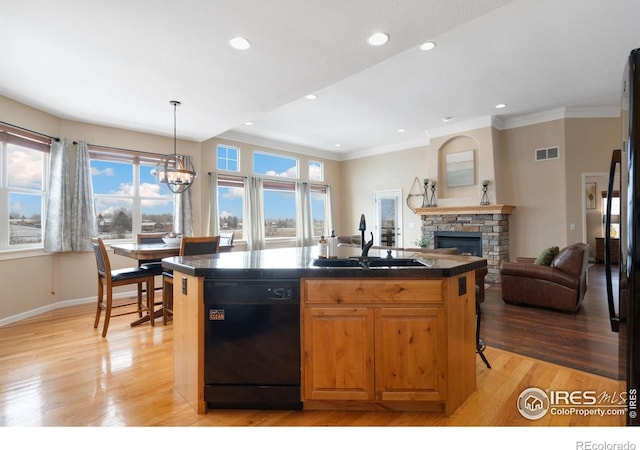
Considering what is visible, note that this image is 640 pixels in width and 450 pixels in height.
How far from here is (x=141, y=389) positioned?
224 cm

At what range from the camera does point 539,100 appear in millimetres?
5047

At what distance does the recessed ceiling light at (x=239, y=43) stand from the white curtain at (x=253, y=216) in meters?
3.97

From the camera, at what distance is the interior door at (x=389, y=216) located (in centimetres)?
768

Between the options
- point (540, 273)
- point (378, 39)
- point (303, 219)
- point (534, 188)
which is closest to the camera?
point (378, 39)

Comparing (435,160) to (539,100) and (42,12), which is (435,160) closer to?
(539,100)

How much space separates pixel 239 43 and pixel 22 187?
145 inches

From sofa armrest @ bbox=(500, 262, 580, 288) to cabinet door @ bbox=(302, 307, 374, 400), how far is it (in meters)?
3.33

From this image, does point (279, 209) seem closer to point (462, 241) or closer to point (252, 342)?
point (462, 241)

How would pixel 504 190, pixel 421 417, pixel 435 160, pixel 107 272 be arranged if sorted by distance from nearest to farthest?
pixel 421 417
pixel 107 272
pixel 504 190
pixel 435 160

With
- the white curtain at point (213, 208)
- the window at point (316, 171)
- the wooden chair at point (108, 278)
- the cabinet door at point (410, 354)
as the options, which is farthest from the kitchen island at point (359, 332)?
the window at point (316, 171)

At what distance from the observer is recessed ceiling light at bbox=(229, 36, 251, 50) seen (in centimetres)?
266

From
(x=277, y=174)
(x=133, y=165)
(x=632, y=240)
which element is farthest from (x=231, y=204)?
(x=632, y=240)

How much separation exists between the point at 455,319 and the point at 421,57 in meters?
3.03
